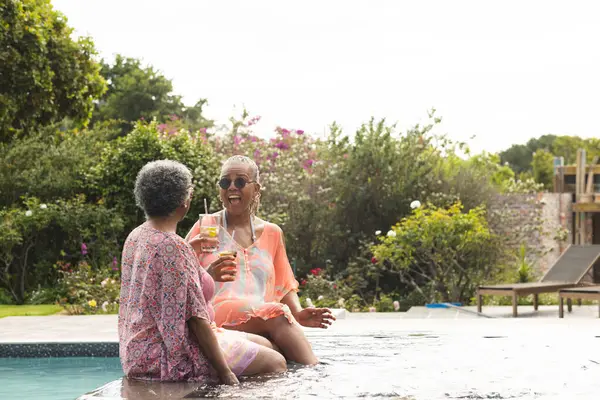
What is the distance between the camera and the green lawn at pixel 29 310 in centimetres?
1205

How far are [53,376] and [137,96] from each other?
27714mm

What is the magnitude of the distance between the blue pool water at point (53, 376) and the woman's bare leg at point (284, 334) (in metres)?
2.85

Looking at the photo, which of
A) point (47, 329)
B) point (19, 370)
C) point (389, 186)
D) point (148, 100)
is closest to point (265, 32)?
point (389, 186)

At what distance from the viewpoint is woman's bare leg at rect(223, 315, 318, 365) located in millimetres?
4461

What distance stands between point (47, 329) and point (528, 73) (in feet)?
50.8

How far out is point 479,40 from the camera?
15.3 metres

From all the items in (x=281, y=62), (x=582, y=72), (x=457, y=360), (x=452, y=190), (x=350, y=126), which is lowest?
(x=457, y=360)

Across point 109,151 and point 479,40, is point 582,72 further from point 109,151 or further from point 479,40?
point 109,151

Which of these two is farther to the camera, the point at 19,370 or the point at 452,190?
the point at 452,190

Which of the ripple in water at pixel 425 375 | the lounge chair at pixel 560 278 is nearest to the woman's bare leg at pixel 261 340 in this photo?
the ripple in water at pixel 425 375

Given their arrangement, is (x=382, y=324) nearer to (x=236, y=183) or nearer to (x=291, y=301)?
(x=291, y=301)

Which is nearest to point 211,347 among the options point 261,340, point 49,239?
point 261,340

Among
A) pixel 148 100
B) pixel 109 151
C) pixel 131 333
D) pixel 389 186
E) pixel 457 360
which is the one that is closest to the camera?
pixel 131 333

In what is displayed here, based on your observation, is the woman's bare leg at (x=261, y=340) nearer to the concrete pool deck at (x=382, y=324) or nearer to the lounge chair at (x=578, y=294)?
the concrete pool deck at (x=382, y=324)
